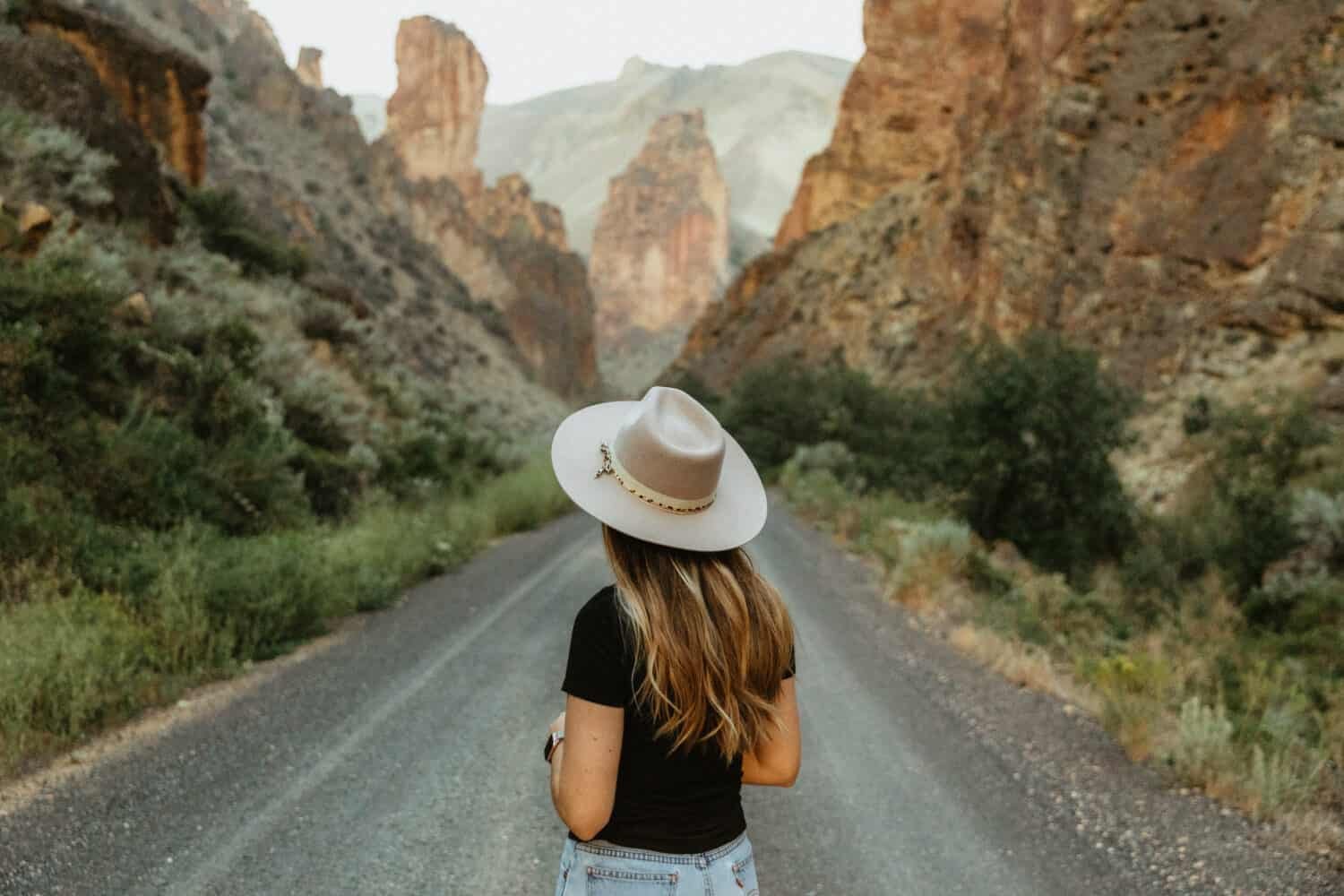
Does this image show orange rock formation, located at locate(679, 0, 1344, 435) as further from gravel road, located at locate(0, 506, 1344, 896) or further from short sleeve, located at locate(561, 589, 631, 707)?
short sleeve, located at locate(561, 589, 631, 707)

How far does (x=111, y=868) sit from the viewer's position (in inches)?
132

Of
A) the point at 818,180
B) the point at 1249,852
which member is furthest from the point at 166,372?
the point at 818,180

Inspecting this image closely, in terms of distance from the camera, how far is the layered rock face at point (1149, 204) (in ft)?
56.6

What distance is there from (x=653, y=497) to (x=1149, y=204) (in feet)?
79.3

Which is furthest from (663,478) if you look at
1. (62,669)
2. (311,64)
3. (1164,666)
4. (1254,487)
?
(311,64)

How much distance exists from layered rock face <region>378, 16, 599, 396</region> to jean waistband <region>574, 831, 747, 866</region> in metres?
66.8

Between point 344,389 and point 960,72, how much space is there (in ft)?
152

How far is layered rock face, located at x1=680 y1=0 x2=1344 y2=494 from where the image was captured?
17.3 m

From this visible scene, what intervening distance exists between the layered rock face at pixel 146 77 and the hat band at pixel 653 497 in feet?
57.1

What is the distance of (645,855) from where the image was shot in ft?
5.86

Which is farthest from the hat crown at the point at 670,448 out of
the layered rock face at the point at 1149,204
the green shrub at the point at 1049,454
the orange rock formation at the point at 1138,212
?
the orange rock formation at the point at 1138,212

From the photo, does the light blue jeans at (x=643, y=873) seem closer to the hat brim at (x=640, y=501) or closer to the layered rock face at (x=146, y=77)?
the hat brim at (x=640, y=501)

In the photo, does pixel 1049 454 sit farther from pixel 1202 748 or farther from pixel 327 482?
pixel 327 482

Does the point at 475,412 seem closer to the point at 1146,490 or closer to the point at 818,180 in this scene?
the point at 1146,490
